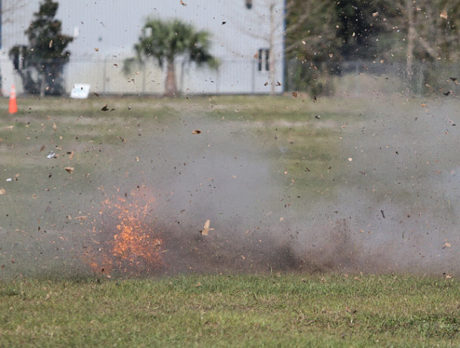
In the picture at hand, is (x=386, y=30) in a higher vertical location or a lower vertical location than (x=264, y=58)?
higher

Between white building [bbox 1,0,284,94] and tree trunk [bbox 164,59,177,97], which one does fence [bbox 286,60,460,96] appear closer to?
white building [bbox 1,0,284,94]

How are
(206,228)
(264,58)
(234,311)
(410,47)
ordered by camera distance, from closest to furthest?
(234,311), (206,228), (410,47), (264,58)

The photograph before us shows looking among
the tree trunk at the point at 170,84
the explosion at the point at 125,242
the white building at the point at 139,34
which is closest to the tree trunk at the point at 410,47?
the white building at the point at 139,34

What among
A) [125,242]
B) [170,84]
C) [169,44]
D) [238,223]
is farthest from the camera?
[170,84]

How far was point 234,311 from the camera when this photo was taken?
7891mm

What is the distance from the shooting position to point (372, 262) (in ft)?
34.4

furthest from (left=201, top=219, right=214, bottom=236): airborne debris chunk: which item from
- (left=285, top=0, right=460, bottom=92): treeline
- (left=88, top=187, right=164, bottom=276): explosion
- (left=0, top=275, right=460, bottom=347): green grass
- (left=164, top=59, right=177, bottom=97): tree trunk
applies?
(left=164, top=59, right=177, bottom=97): tree trunk

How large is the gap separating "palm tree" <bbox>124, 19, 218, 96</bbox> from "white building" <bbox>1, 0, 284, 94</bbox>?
212 mm

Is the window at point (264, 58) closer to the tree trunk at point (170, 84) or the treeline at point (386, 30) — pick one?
the treeline at point (386, 30)

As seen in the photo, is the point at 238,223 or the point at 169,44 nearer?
the point at 238,223

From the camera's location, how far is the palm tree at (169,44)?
70.3 feet

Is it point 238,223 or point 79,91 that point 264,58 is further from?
point 238,223

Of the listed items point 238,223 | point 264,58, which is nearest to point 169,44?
point 264,58

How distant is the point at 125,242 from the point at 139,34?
10.6m
